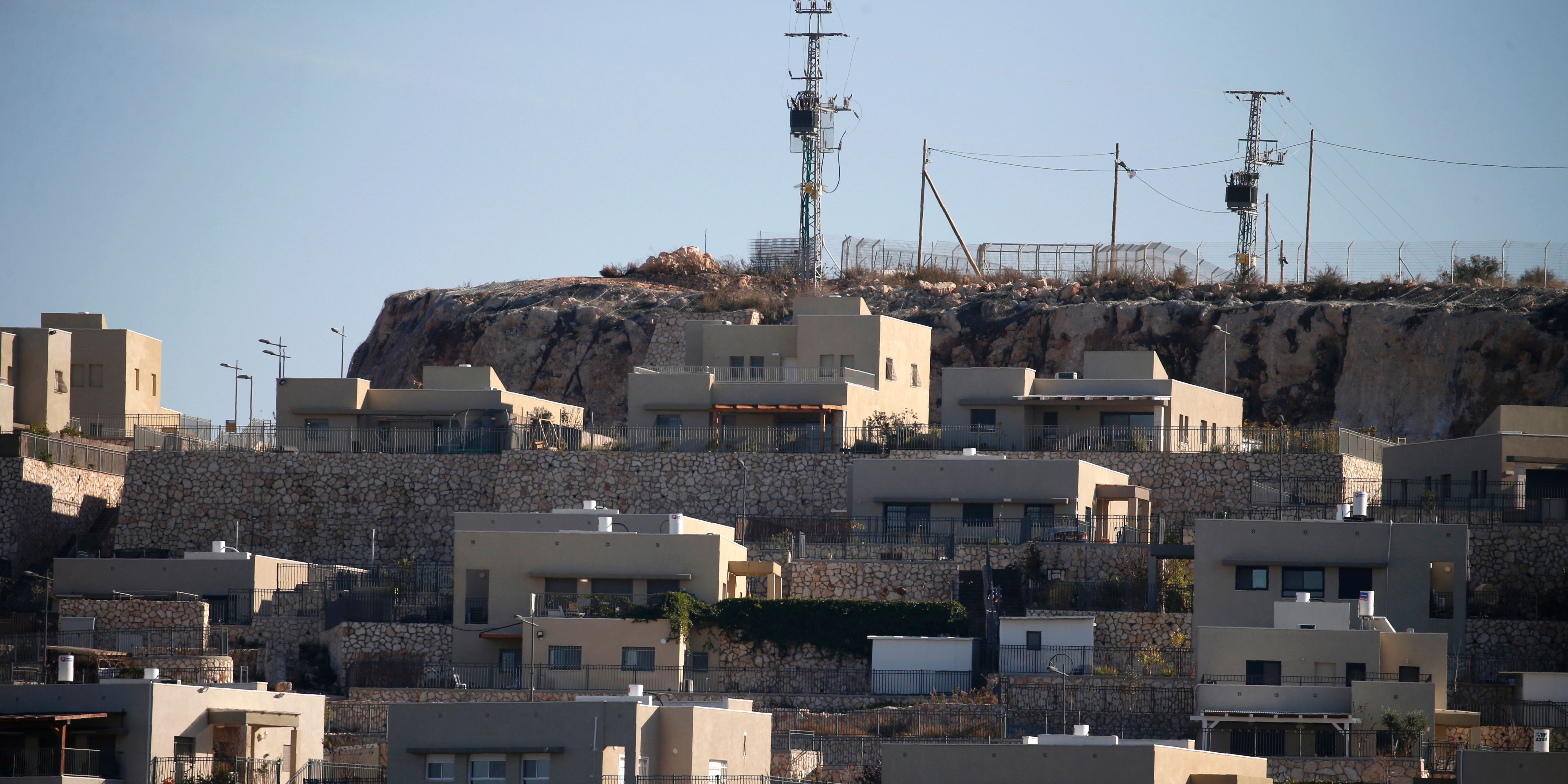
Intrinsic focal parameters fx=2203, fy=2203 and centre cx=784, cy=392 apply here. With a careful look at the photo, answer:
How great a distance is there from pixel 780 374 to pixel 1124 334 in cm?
1960

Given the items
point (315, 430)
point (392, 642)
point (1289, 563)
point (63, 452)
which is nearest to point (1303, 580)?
point (1289, 563)

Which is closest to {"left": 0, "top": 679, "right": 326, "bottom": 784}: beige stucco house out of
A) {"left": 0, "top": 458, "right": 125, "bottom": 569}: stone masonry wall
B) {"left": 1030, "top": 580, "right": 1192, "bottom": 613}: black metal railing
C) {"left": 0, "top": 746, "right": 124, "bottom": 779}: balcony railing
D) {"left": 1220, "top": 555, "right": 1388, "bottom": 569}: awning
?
{"left": 0, "top": 746, "right": 124, "bottom": 779}: balcony railing

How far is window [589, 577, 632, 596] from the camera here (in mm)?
57594

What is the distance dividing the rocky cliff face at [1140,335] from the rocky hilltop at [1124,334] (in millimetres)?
76

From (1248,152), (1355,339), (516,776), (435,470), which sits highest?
(1248,152)

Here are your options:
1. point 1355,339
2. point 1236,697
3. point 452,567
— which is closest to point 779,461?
point 452,567

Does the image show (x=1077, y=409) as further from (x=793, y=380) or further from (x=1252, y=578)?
(x=1252, y=578)

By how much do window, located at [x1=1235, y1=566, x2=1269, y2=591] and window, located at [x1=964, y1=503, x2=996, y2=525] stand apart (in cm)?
942

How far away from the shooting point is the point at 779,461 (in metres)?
69.0

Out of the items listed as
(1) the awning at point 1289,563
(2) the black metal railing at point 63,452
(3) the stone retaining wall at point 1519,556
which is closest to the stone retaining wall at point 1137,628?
(1) the awning at point 1289,563

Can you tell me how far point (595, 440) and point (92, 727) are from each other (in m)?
29.5

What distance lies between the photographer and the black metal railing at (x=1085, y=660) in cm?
5394

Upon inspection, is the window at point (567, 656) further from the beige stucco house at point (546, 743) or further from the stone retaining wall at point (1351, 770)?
the stone retaining wall at point (1351, 770)

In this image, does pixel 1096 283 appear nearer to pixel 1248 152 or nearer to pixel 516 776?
pixel 1248 152
